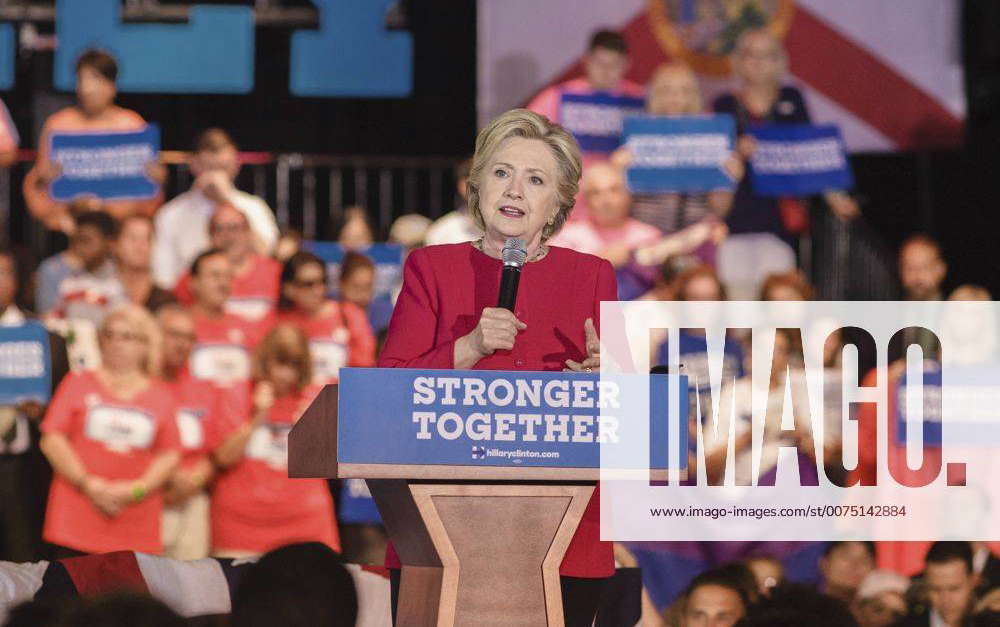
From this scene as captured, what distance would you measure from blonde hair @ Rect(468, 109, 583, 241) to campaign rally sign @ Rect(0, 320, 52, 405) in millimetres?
3678

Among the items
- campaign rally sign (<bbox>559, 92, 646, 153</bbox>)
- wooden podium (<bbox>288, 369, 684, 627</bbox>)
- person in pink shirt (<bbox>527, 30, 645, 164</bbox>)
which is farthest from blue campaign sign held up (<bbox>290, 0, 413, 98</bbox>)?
wooden podium (<bbox>288, 369, 684, 627</bbox>)

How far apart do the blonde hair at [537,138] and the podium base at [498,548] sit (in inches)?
24.5

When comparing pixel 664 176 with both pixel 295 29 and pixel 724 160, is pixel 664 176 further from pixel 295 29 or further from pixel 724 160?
pixel 295 29

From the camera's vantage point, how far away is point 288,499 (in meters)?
6.25

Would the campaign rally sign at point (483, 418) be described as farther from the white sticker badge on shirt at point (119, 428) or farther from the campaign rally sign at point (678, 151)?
the campaign rally sign at point (678, 151)

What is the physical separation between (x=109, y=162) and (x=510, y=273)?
4882 mm

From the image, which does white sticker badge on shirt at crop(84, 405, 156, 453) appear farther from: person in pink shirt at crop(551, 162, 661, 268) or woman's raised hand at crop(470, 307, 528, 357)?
woman's raised hand at crop(470, 307, 528, 357)

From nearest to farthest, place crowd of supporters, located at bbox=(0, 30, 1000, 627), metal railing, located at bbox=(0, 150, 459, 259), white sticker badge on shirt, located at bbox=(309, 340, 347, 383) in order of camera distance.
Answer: crowd of supporters, located at bbox=(0, 30, 1000, 627), white sticker badge on shirt, located at bbox=(309, 340, 347, 383), metal railing, located at bbox=(0, 150, 459, 259)

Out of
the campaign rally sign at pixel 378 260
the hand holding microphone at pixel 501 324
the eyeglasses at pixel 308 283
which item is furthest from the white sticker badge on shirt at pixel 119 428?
the hand holding microphone at pixel 501 324

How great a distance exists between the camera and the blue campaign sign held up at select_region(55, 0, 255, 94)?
30.7 ft

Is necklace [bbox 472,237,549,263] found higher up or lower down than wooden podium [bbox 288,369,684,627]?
higher up

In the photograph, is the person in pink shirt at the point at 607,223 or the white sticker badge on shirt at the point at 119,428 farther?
the person in pink shirt at the point at 607,223

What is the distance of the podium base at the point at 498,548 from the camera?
283 cm

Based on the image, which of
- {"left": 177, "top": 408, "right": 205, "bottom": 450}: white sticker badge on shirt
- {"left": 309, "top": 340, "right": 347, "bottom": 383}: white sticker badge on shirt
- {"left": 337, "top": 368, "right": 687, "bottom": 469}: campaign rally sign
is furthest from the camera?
{"left": 309, "top": 340, "right": 347, "bottom": 383}: white sticker badge on shirt
